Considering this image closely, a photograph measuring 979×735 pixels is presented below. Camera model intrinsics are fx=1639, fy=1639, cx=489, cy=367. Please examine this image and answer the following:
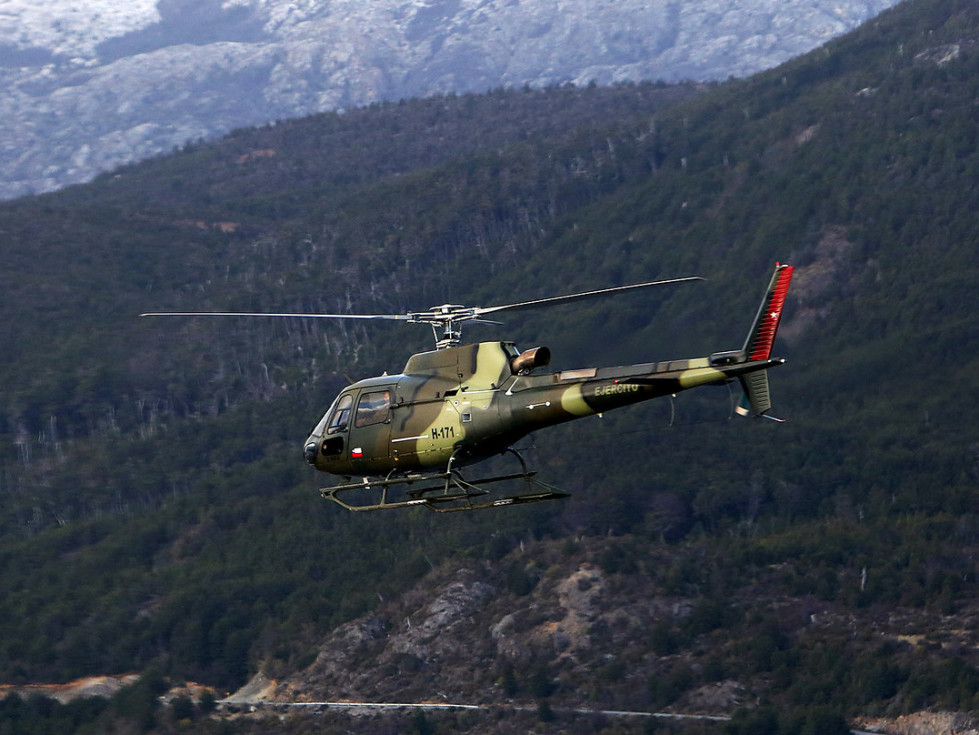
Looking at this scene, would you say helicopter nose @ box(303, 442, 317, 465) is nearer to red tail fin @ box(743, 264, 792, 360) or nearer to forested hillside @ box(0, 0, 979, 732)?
red tail fin @ box(743, 264, 792, 360)

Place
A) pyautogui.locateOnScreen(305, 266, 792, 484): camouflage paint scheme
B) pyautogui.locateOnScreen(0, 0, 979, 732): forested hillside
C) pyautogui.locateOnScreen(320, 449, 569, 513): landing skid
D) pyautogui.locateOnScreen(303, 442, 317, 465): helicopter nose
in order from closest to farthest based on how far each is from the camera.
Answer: pyautogui.locateOnScreen(305, 266, 792, 484): camouflage paint scheme → pyautogui.locateOnScreen(320, 449, 569, 513): landing skid → pyautogui.locateOnScreen(303, 442, 317, 465): helicopter nose → pyautogui.locateOnScreen(0, 0, 979, 732): forested hillside

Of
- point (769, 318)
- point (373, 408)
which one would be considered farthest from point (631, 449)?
point (769, 318)

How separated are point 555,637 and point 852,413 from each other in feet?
97.5

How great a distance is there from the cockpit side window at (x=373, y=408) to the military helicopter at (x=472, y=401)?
26mm

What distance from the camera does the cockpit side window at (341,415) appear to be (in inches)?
1690

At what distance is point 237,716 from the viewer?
12194 centimetres

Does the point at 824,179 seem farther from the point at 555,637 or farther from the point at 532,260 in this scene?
the point at 555,637

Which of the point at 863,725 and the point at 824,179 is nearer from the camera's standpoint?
the point at 863,725

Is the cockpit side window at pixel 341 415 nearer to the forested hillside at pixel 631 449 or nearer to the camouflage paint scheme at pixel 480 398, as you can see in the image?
the camouflage paint scheme at pixel 480 398

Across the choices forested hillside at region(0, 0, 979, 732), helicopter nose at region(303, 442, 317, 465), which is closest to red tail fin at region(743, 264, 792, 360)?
helicopter nose at region(303, 442, 317, 465)

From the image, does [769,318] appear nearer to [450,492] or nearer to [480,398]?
[480,398]

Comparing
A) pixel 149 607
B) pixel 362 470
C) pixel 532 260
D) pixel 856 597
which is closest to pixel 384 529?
pixel 149 607

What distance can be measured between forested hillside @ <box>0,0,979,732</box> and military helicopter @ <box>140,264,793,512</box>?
49.8 m

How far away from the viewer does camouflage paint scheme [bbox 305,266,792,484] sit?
38656 millimetres
